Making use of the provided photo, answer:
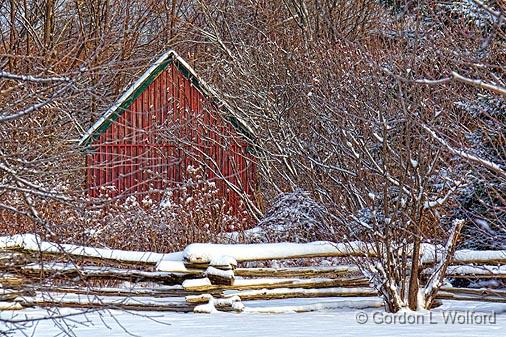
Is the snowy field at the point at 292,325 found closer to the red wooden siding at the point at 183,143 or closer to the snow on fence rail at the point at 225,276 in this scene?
the snow on fence rail at the point at 225,276

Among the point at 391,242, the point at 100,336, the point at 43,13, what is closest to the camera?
the point at 100,336

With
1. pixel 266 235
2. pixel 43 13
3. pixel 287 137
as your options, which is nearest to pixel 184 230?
pixel 266 235

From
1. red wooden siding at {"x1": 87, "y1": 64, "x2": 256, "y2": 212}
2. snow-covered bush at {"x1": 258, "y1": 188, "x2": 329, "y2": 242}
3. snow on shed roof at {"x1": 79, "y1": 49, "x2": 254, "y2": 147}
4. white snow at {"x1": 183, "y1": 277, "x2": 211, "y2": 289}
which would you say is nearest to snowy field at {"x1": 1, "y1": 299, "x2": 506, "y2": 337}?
white snow at {"x1": 183, "y1": 277, "x2": 211, "y2": 289}

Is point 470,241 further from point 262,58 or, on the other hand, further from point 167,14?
point 167,14

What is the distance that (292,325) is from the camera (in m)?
7.56

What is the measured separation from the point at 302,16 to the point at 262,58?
3092mm

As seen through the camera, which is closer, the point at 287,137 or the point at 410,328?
the point at 410,328

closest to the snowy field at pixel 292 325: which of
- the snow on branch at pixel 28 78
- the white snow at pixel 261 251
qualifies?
the white snow at pixel 261 251

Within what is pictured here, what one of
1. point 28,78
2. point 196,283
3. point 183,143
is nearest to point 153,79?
point 183,143

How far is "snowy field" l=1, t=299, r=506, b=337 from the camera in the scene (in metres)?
7.03

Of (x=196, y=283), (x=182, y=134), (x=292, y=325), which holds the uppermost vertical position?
(x=182, y=134)

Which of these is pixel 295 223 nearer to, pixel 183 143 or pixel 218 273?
pixel 183 143

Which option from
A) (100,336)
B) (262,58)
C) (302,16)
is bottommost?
(100,336)

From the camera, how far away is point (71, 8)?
2322 cm
